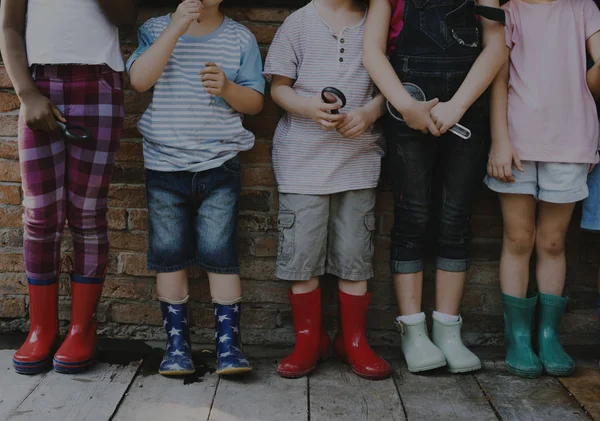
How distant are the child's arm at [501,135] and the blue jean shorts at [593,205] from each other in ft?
0.94

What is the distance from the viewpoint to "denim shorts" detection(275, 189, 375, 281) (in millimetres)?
2145

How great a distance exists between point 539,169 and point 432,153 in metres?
0.35

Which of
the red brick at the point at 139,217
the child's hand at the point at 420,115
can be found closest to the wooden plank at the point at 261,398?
the red brick at the point at 139,217

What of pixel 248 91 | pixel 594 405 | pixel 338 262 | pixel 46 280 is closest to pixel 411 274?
pixel 338 262

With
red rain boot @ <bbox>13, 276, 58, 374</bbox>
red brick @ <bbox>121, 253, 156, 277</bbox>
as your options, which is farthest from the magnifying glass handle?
red rain boot @ <bbox>13, 276, 58, 374</bbox>

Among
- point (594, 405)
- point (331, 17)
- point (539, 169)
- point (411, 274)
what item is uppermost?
point (331, 17)

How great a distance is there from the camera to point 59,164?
2068 millimetres

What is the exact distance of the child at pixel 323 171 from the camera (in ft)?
6.97

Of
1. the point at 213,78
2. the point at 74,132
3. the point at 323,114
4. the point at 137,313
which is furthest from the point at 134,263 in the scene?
the point at 323,114

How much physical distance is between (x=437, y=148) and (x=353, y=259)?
465mm

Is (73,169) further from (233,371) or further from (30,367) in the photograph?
(233,371)

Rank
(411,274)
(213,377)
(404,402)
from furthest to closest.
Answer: (411,274), (213,377), (404,402)

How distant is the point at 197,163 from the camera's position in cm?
211

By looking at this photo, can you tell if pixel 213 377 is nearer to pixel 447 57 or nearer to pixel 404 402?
pixel 404 402
